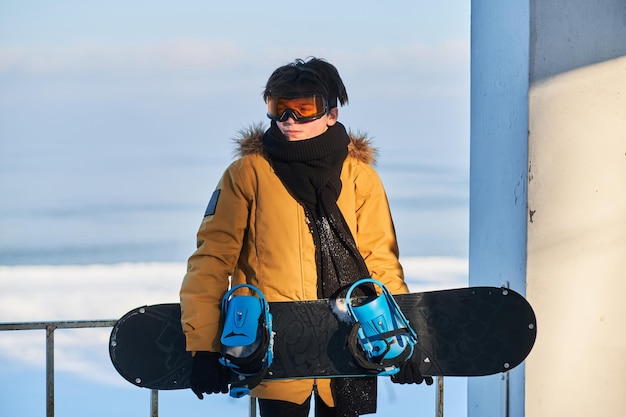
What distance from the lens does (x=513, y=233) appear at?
2.66 meters

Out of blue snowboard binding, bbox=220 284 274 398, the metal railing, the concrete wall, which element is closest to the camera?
blue snowboard binding, bbox=220 284 274 398

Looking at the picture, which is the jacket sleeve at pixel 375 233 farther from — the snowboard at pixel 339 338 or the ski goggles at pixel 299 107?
the ski goggles at pixel 299 107

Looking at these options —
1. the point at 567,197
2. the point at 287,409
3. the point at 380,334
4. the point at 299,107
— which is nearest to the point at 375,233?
the point at 380,334

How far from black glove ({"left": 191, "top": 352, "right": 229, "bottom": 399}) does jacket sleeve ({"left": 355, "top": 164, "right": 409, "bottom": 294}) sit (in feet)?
1.51

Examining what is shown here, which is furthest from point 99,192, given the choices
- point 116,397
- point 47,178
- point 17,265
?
point 116,397

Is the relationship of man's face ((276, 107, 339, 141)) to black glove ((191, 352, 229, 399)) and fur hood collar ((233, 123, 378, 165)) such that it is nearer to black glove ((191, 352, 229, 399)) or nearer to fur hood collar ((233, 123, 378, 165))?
fur hood collar ((233, 123, 378, 165))

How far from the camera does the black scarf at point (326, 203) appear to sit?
7.29 ft

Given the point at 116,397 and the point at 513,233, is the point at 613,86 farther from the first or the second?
the point at 116,397

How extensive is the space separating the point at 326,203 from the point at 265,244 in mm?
182

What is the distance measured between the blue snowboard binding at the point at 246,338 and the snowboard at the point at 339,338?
86mm

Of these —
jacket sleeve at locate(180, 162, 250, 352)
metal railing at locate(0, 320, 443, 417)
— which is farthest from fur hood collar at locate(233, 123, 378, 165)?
metal railing at locate(0, 320, 443, 417)

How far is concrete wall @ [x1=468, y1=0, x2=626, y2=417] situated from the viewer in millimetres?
2574

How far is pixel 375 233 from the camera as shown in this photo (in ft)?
7.52

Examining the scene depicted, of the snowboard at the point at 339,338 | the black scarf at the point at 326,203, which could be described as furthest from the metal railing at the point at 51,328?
the black scarf at the point at 326,203
